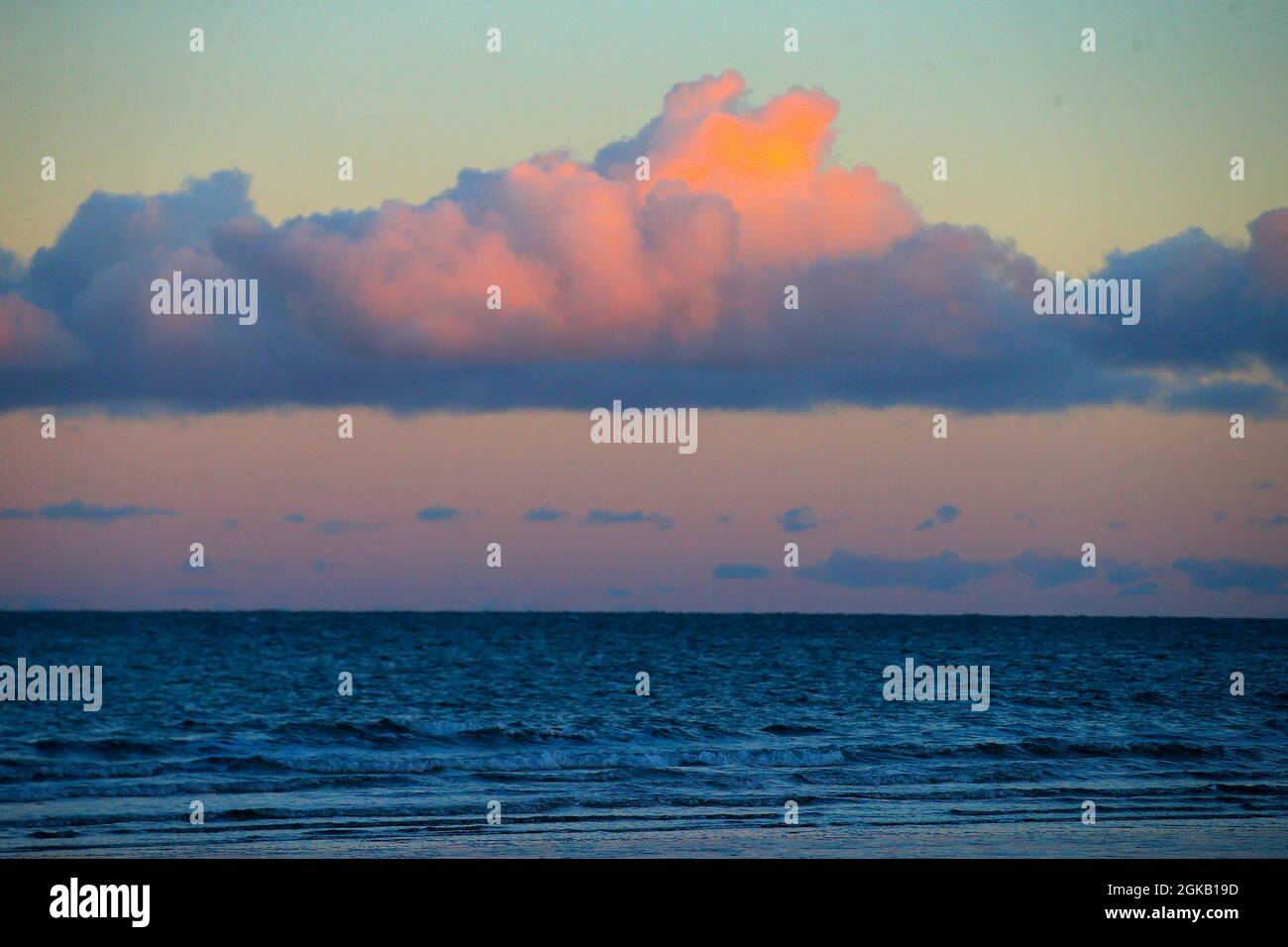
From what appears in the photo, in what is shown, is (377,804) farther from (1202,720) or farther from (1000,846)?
(1202,720)

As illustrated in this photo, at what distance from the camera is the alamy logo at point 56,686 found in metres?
36.2

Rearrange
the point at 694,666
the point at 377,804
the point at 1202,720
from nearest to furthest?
the point at 377,804 < the point at 1202,720 < the point at 694,666

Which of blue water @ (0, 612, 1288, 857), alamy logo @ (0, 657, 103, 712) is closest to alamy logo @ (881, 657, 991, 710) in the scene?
blue water @ (0, 612, 1288, 857)

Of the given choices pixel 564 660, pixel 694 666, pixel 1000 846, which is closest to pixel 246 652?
pixel 564 660
